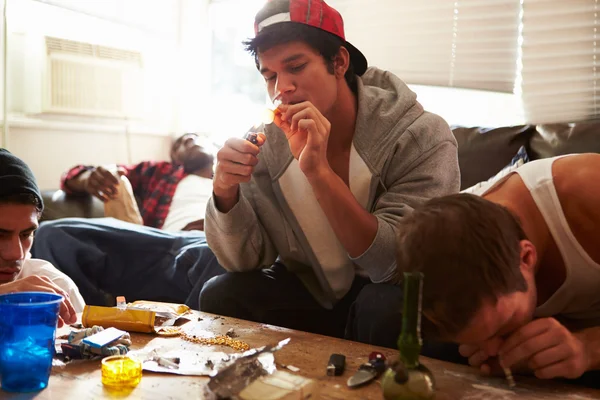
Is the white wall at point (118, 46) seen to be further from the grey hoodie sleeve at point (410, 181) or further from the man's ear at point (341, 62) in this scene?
the grey hoodie sleeve at point (410, 181)

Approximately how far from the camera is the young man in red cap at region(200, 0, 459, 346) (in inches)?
56.1

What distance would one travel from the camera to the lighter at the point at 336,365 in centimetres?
96

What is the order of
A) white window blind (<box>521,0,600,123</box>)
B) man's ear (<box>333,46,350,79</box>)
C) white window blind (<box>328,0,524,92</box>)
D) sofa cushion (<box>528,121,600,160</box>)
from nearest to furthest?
man's ear (<box>333,46,350,79</box>) < sofa cushion (<box>528,121,600,160</box>) < white window blind (<box>521,0,600,123</box>) < white window blind (<box>328,0,524,92</box>)

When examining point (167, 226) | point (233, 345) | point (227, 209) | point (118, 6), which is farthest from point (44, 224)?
point (118, 6)

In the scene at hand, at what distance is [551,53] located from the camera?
7.92 feet

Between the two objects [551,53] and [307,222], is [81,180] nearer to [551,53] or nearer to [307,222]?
[307,222]

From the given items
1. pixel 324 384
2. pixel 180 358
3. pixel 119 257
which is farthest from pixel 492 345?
pixel 119 257

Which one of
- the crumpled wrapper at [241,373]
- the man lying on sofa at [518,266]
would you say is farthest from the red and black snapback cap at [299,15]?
the crumpled wrapper at [241,373]

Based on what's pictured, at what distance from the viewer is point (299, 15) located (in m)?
1.46

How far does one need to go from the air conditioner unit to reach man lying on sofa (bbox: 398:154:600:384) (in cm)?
241

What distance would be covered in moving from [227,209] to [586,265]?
0.84 meters

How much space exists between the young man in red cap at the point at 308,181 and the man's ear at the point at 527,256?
18.4 inches

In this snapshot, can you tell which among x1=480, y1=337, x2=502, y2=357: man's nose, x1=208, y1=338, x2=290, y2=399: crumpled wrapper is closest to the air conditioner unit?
x1=208, y1=338, x2=290, y2=399: crumpled wrapper

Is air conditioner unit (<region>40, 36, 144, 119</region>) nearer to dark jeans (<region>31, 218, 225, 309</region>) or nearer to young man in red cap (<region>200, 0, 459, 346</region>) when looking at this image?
dark jeans (<region>31, 218, 225, 309</region>)
